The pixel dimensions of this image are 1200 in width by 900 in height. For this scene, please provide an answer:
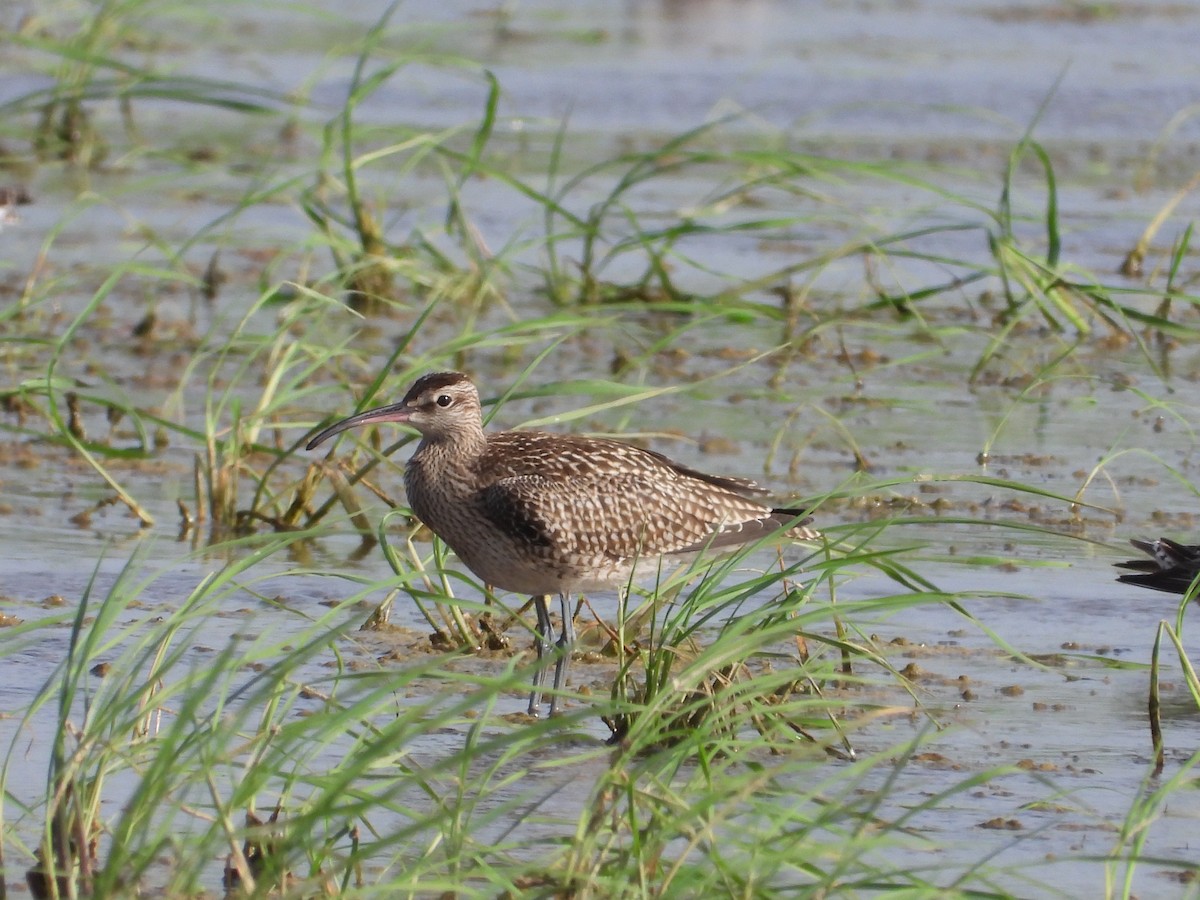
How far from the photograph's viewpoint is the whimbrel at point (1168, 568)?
652 cm

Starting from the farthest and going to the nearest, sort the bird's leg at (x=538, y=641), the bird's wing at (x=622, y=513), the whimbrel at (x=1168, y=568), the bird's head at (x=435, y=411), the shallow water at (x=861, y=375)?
the bird's head at (x=435, y=411), the whimbrel at (x=1168, y=568), the bird's wing at (x=622, y=513), the bird's leg at (x=538, y=641), the shallow water at (x=861, y=375)

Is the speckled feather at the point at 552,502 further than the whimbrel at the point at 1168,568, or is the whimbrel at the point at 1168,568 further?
the whimbrel at the point at 1168,568

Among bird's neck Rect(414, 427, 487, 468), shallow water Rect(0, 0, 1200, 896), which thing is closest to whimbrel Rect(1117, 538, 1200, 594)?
shallow water Rect(0, 0, 1200, 896)

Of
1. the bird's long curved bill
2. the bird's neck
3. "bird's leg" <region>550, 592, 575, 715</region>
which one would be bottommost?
"bird's leg" <region>550, 592, 575, 715</region>

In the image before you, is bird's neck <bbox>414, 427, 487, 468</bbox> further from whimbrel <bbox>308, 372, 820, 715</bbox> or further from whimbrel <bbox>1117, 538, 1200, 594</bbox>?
whimbrel <bbox>1117, 538, 1200, 594</bbox>

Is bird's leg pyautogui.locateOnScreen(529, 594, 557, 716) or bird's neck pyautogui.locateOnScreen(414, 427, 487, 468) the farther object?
bird's neck pyautogui.locateOnScreen(414, 427, 487, 468)

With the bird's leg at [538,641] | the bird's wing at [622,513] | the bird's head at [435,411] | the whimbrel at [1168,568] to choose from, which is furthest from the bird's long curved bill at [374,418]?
the whimbrel at [1168,568]

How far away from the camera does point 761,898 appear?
3.99m

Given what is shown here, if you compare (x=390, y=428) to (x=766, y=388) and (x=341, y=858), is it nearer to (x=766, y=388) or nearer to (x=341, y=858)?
(x=766, y=388)

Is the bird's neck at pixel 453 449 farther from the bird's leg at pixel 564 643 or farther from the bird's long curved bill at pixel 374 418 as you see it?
the bird's leg at pixel 564 643

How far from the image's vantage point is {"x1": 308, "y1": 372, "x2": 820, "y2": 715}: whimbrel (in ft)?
20.8

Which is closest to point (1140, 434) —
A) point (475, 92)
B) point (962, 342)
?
point (962, 342)

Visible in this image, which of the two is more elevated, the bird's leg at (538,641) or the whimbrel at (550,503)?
the whimbrel at (550,503)

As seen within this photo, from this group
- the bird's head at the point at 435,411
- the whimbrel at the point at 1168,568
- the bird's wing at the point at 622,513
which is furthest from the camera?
the bird's head at the point at 435,411
